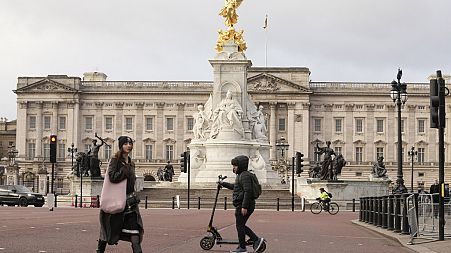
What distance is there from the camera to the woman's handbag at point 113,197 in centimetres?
1172

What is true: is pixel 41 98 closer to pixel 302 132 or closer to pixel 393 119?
pixel 302 132

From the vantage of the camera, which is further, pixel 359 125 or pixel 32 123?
pixel 32 123

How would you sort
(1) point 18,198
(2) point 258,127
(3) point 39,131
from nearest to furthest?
1. (1) point 18,198
2. (2) point 258,127
3. (3) point 39,131

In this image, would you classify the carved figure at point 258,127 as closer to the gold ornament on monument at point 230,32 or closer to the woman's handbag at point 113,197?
the gold ornament on monument at point 230,32

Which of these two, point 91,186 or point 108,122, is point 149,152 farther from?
point 91,186

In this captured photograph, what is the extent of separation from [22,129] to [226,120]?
6655 cm

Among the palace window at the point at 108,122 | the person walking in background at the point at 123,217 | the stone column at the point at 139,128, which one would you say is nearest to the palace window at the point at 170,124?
the stone column at the point at 139,128

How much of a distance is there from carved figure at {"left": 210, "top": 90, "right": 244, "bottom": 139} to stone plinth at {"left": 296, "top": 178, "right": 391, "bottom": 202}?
6.11 m

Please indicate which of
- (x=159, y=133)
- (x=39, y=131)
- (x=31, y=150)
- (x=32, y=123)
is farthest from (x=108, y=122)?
(x=31, y=150)

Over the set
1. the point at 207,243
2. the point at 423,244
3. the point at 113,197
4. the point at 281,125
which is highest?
the point at 281,125

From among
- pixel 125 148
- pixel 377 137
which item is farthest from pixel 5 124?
pixel 125 148

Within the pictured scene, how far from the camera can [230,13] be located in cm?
6025

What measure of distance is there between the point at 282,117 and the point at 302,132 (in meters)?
3.51

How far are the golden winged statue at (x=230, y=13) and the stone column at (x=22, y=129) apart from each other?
63264 millimetres
